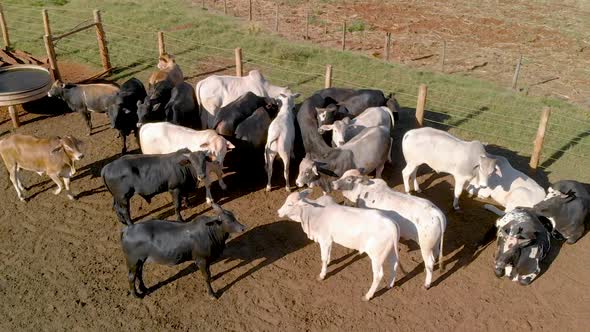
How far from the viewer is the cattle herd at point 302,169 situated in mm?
7488

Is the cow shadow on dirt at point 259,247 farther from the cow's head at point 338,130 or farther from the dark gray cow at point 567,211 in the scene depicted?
the dark gray cow at point 567,211

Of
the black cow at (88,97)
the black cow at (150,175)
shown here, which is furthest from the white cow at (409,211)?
the black cow at (88,97)

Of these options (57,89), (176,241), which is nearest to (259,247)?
(176,241)

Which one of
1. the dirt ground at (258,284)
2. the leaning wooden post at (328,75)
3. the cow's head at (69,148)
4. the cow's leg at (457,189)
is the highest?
the leaning wooden post at (328,75)

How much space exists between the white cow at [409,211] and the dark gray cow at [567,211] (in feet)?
6.65

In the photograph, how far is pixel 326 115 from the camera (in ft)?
35.5

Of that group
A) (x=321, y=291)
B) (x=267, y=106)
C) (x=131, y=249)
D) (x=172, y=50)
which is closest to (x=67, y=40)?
(x=172, y=50)

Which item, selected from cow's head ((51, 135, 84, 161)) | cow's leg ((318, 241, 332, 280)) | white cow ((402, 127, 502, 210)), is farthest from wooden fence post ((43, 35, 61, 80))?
cow's leg ((318, 241, 332, 280))

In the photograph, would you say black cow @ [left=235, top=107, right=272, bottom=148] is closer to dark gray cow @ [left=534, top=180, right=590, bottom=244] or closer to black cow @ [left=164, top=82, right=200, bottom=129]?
black cow @ [left=164, top=82, right=200, bottom=129]

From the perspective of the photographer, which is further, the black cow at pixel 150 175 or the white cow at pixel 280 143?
the white cow at pixel 280 143

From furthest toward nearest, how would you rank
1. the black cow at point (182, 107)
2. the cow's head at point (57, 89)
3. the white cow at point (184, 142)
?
the cow's head at point (57, 89)
the black cow at point (182, 107)
the white cow at point (184, 142)

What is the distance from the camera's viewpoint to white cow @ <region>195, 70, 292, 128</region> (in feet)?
39.0

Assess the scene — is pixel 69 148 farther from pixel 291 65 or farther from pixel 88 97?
pixel 291 65

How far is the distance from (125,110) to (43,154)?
227cm
